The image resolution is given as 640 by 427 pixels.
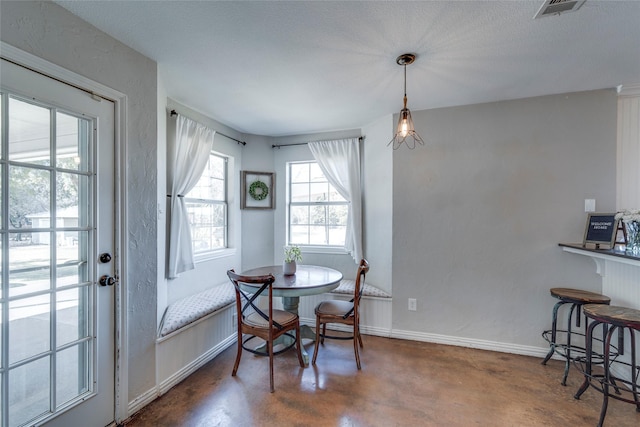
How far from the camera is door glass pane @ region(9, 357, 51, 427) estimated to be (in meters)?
1.27

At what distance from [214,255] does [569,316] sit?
3404 millimetres

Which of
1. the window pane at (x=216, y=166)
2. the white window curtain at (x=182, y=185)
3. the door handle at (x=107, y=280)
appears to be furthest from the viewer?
the window pane at (x=216, y=166)

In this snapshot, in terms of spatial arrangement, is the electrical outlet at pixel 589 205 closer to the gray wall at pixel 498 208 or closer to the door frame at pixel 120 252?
the gray wall at pixel 498 208

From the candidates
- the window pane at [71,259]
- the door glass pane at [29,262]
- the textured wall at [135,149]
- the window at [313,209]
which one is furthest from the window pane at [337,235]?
the door glass pane at [29,262]

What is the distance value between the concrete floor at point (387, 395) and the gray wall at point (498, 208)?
0.46 m

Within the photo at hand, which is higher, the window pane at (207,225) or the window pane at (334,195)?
the window pane at (334,195)

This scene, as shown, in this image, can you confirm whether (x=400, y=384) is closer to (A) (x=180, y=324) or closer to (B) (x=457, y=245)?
(B) (x=457, y=245)

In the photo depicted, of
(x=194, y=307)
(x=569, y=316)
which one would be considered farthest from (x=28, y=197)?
(x=569, y=316)

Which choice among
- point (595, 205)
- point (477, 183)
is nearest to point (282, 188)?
point (477, 183)

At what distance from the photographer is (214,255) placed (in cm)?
305

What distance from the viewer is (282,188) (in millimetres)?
3670

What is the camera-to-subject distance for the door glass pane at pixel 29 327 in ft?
4.14

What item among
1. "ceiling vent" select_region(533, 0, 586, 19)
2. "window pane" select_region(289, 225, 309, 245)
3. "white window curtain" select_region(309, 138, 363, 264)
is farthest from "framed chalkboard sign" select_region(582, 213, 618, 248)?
"window pane" select_region(289, 225, 309, 245)

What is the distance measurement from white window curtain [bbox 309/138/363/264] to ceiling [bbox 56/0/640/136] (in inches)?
28.7
